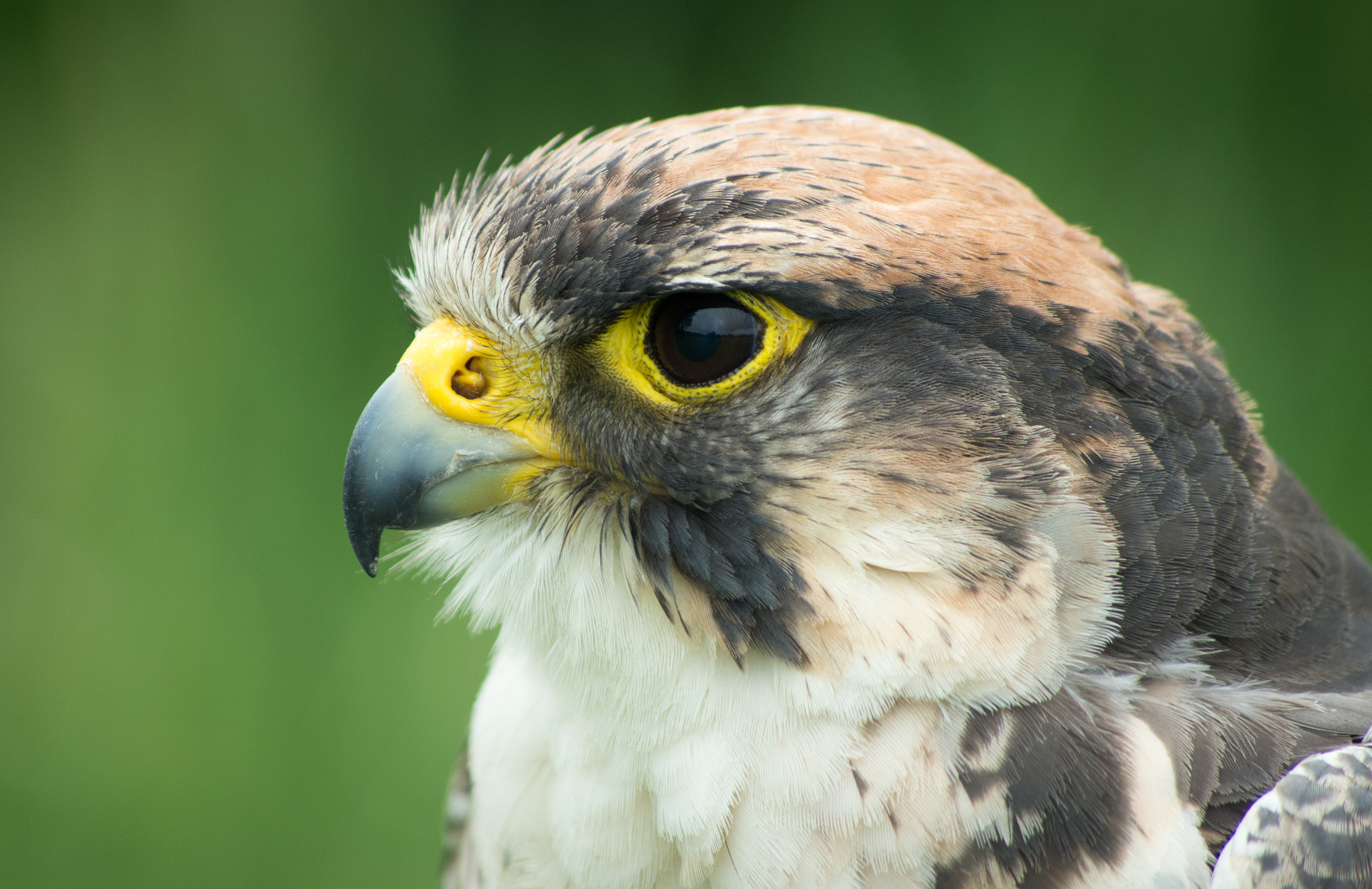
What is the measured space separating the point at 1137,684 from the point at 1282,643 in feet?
1.34

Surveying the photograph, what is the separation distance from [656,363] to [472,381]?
1.28ft

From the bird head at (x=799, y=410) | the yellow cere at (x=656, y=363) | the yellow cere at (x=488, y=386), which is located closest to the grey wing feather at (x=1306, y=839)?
the bird head at (x=799, y=410)

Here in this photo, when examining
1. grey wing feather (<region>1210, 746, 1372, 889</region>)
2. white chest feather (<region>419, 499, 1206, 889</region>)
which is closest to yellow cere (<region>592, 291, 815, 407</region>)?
white chest feather (<region>419, 499, 1206, 889</region>)

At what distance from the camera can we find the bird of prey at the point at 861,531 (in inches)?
75.5

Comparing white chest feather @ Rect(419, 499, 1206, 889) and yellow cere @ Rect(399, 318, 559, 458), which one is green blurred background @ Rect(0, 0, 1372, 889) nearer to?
white chest feather @ Rect(419, 499, 1206, 889)

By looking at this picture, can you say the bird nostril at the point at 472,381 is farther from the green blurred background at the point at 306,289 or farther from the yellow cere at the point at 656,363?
the green blurred background at the point at 306,289

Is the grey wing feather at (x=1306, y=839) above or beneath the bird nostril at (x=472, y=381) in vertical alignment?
beneath

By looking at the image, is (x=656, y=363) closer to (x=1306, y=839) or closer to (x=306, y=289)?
(x=1306, y=839)

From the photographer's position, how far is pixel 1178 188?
5211 millimetres

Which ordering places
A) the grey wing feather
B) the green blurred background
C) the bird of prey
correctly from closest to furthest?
the grey wing feather → the bird of prey → the green blurred background

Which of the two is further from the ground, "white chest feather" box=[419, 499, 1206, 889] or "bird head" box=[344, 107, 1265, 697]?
"bird head" box=[344, 107, 1265, 697]

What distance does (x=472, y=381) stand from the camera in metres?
2.24

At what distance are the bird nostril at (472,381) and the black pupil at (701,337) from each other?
369 mm

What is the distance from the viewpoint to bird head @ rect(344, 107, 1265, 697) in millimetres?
1941
